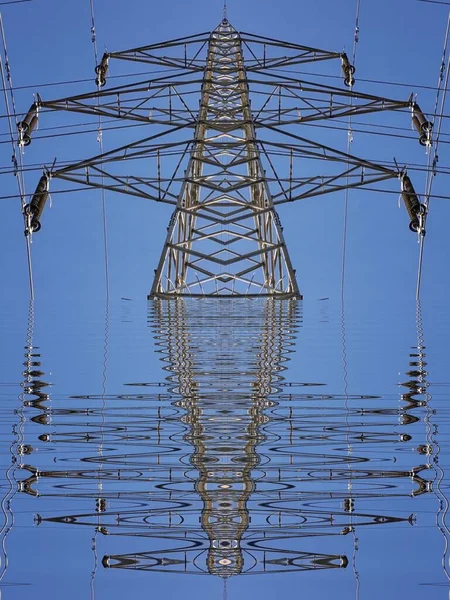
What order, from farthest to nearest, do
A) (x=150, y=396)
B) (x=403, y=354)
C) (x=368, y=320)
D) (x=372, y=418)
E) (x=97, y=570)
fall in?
1. (x=368, y=320)
2. (x=403, y=354)
3. (x=150, y=396)
4. (x=372, y=418)
5. (x=97, y=570)

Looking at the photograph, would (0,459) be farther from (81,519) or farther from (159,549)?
(159,549)

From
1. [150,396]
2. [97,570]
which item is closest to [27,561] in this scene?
[97,570]

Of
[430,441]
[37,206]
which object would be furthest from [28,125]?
[430,441]

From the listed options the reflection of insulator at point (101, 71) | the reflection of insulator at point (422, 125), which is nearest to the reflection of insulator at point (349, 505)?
the reflection of insulator at point (422, 125)

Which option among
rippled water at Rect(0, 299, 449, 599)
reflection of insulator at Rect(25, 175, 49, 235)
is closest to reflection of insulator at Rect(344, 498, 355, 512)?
rippled water at Rect(0, 299, 449, 599)

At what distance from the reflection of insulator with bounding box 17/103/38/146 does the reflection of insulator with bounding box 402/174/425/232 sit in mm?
9943

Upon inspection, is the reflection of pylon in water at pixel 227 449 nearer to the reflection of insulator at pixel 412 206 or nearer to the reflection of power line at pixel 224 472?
the reflection of power line at pixel 224 472

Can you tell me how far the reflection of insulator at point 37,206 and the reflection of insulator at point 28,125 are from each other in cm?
135

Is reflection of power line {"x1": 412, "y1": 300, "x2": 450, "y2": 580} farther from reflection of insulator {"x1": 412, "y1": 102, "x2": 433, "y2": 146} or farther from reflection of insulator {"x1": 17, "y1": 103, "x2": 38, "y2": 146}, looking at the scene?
reflection of insulator {"x1": 17, "y1": 103, "x2": 38, "y2": 146}

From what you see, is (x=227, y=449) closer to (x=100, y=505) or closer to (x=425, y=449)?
(x=425, y=449)

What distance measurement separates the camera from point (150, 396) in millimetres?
12352

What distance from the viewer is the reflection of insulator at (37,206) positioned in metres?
32.6

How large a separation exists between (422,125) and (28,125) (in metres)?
10.5

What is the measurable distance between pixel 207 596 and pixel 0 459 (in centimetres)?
334
